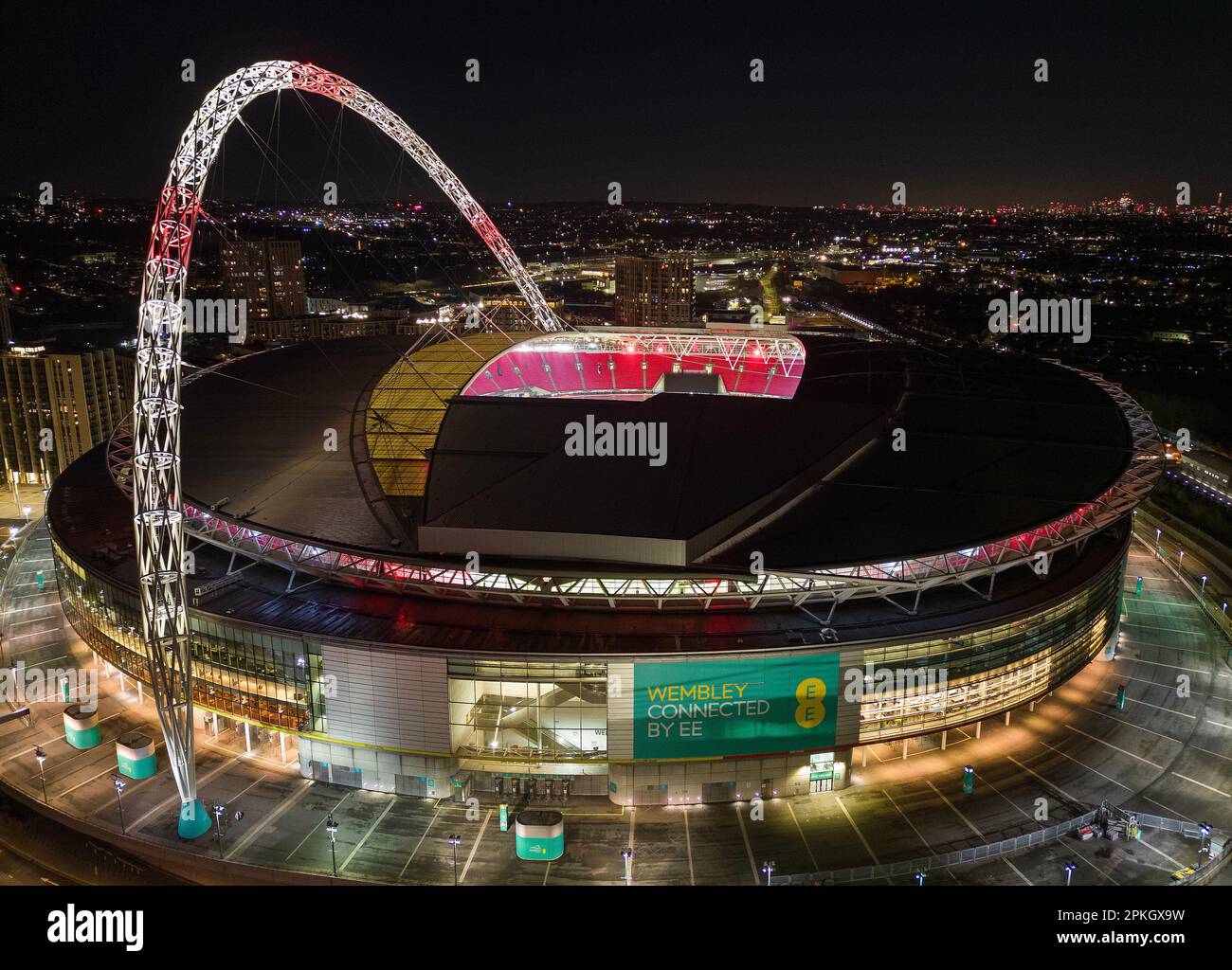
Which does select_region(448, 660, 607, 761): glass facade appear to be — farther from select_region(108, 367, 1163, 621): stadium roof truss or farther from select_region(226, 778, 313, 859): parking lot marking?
select_region(226, 778, 313, 859): parking lot marking

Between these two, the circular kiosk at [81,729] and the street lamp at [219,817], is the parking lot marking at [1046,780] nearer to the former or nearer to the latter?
the street lamp at [219,817]

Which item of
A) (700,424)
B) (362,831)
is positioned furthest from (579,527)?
(362,831)

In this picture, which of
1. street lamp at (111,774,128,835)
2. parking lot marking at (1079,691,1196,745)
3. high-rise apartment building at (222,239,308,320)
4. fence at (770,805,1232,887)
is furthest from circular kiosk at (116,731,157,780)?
high-rise apartment building at (222,239,308,320)

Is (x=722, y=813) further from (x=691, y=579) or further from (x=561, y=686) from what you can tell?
(x=691, y=579)

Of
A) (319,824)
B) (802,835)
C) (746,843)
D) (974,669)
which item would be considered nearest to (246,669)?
(319,824)

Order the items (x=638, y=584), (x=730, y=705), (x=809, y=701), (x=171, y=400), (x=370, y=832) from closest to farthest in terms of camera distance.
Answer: (x=171, y=400)
(x=370, y=832)
(x=730, y=705)
(x=809, y=701)
(x=638, y=584)

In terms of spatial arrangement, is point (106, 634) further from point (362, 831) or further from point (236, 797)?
point (362, 831)
